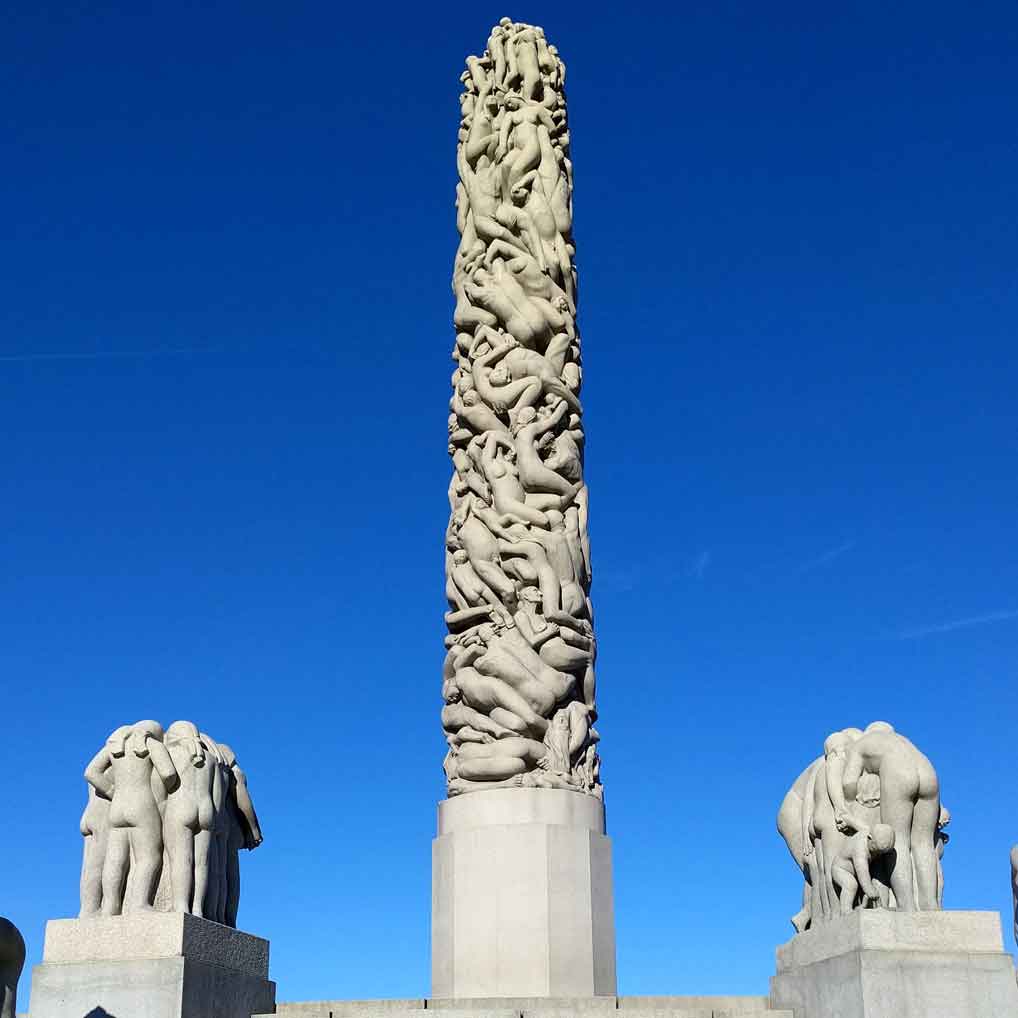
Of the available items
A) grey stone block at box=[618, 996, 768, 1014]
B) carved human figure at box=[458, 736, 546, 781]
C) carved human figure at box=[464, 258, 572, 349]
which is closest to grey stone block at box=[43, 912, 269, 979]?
carved human figure at box=[458, 736, 546, 781]

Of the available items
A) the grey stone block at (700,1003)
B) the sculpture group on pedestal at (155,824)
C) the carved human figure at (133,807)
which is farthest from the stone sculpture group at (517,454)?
the carved human figure at (133,807)

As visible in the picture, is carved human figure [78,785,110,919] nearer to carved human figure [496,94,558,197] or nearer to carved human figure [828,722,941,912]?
carved human figure [828,722,941,912]

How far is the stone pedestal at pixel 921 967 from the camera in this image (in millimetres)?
10977

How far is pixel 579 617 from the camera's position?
15.4 meters

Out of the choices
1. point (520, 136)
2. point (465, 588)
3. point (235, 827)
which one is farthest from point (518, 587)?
point (520, 136)

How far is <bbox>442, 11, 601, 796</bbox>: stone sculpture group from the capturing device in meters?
14.8

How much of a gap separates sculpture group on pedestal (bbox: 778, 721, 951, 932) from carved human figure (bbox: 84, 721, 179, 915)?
538 cm

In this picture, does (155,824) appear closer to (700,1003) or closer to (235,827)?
(235,827)

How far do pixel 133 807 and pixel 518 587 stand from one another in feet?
16.0

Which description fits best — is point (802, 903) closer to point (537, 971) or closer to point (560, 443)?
point (537, 971)

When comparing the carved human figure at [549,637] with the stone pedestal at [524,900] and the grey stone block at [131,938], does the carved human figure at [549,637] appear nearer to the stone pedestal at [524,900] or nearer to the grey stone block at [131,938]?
the stone pedestal at [524,900]

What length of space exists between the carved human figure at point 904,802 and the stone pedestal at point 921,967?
0.47 metres

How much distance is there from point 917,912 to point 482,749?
4.85m

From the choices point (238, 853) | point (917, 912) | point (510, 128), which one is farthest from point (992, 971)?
point (510, 128)
